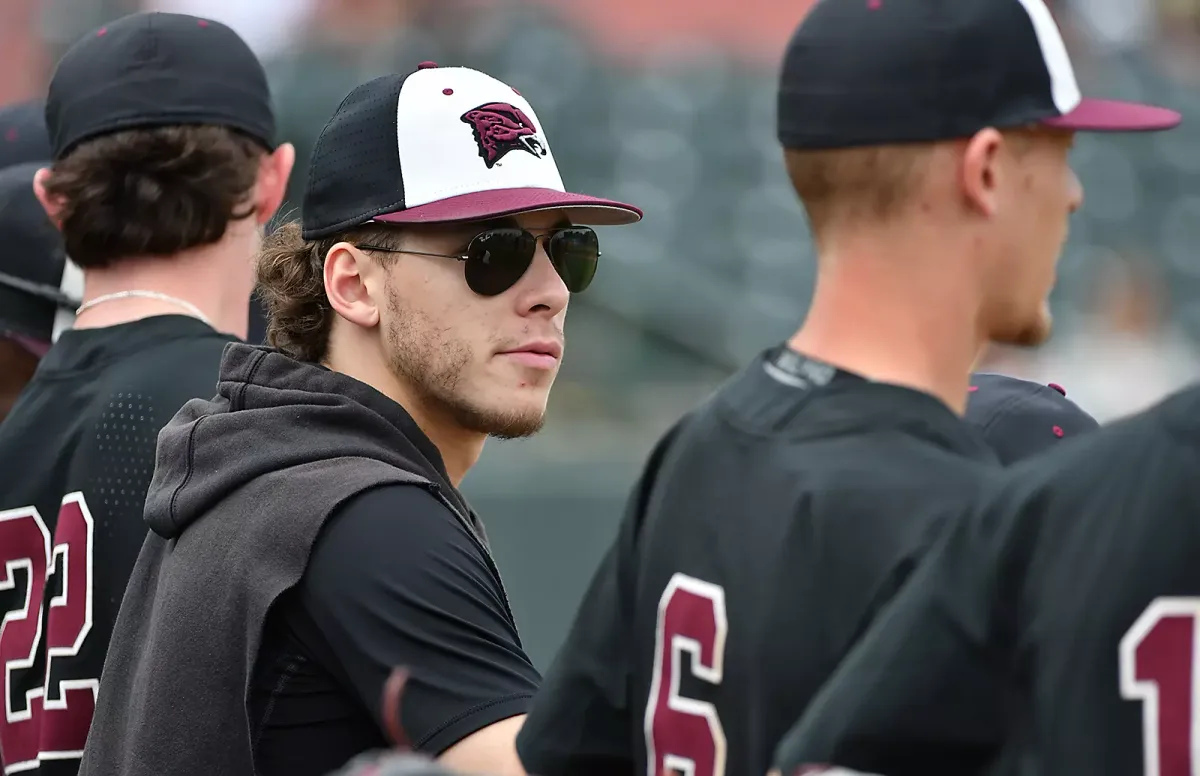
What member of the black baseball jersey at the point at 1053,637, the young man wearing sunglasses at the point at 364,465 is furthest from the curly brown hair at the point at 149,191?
the black baseball jersey at the point at 1053,637

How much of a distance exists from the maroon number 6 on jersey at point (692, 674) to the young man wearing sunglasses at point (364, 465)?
1.03 ft

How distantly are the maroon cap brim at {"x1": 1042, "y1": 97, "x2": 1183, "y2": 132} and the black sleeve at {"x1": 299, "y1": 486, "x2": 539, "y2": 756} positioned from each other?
2.95 feet

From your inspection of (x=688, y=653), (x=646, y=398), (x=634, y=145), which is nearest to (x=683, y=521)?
(x=688, y=653)

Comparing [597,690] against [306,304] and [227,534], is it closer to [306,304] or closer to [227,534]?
[227,534]

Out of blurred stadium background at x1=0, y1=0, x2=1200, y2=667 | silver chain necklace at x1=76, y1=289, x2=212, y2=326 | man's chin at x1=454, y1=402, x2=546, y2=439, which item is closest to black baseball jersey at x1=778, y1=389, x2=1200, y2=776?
man's chin at x1=454, y1=402, x2=546, y2=439

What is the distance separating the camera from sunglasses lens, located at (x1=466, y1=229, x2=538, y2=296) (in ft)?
7.36

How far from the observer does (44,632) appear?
2.59 m

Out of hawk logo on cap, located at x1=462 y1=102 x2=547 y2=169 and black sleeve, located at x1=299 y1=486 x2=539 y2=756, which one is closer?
black sleeve, located at x1=299 y1=486 x2=539 y2=756

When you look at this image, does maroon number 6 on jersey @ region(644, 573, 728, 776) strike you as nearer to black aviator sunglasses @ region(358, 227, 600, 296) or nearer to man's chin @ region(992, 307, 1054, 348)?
man's chin @ region(992, 307, 1054, 348)

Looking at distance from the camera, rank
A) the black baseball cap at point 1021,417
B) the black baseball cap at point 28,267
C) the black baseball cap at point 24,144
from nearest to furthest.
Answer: the black baseball cap at point 1021,417, the black baseball cap at point 28,267, the black baseball cap at point 24,144

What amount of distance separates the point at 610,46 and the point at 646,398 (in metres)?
2.88

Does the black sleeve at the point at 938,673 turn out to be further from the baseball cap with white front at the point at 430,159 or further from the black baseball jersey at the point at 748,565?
the baseball cap with white front at the point at 430,159

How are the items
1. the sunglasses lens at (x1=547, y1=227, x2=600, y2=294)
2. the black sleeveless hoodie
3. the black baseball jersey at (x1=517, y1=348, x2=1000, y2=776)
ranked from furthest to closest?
the sunglasses lens at (x1=547, y1=227, x2=600, y2=294) < the black sleeveless hoodie < the black baseball jersey at (x1=517, y1=348, x2=1000, y2=776)

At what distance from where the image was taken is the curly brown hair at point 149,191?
2.74 meters
